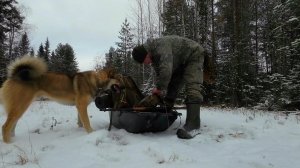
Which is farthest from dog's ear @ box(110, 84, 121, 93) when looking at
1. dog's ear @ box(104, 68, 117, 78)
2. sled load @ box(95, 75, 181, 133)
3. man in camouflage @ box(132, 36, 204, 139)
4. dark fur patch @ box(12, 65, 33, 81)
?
dark fur patch @ box(12, 65, 33, 81)

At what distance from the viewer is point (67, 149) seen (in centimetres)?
492

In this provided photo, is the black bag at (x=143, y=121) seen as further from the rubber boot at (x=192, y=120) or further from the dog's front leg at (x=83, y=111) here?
the dog's front leg at (x=83, y=111)

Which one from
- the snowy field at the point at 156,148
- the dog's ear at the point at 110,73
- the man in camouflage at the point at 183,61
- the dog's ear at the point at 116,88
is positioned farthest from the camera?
the dog's ear at the point at 110,73

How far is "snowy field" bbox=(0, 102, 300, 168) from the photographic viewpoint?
4.33 meters

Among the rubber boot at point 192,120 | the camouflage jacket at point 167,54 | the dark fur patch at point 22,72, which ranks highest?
the camouflage jacket at point 167,54

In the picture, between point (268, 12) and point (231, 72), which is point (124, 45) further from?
point (231, 72)

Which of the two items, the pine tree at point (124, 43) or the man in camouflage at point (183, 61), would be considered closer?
the man in camouflage at point (183, 61)

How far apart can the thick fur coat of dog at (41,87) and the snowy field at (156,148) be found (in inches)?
15.1

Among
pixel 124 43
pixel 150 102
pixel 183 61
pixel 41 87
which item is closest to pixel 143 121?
pixel 150 102

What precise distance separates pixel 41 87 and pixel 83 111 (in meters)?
0.84

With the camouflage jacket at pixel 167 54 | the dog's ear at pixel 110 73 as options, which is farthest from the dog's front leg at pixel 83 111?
the camouflage jacket at pixel 167 54

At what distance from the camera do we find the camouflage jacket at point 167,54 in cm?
594

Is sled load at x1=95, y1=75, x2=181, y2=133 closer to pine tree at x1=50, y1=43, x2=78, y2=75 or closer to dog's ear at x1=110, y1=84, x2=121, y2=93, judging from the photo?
dog's ear at x1=110, y1=84, x2=121, y2=93

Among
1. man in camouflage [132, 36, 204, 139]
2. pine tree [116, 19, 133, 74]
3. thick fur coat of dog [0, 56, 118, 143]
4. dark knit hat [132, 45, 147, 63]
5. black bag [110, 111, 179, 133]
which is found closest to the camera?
black bag [110, 111, 179, 133]
